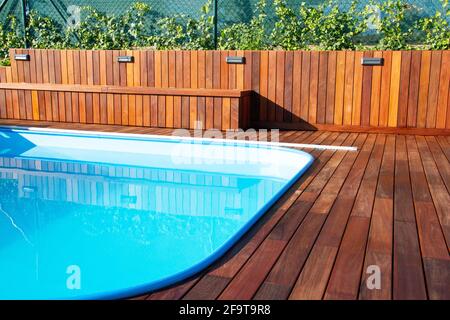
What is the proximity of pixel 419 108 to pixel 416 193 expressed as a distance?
2.50m

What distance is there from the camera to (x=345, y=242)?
82.7 inches

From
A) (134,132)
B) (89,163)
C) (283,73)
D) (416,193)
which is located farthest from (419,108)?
(89,163)

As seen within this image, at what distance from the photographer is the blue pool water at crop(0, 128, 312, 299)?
221cm

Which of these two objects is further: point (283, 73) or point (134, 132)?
point (283, 73)

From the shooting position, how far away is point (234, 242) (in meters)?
2.08

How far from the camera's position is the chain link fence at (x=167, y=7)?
5.46 m

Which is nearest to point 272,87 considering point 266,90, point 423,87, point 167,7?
point 266,90

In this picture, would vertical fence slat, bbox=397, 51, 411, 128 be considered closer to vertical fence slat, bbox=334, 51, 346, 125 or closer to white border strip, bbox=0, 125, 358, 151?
vertical fence slat, bbox=334, 51, 346, 125

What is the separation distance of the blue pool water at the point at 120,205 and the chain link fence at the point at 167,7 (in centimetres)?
219

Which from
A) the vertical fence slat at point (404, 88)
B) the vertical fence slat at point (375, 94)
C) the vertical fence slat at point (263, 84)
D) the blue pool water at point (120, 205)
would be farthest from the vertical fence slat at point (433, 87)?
the blue pool water at point (120, 205)

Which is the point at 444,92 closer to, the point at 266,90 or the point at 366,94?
the point at 366,94

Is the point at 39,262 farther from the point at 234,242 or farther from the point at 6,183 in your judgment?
the point at 6,183

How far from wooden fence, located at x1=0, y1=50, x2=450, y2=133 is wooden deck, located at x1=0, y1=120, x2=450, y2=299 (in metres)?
1.67

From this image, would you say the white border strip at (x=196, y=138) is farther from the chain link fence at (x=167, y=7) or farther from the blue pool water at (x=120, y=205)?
the chain link fence at (x=167, y=7)
